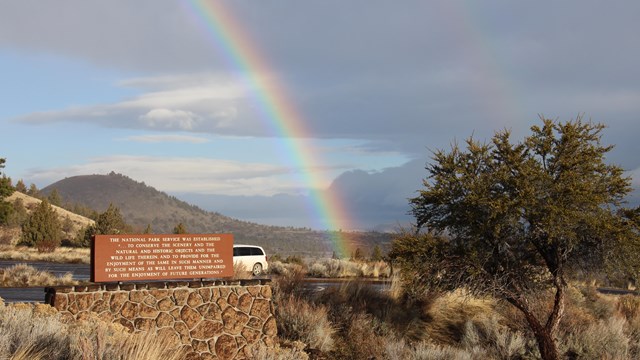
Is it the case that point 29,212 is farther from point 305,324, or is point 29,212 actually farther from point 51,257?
point 305,324

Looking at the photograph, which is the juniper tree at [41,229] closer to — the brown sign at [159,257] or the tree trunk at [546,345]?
the brown sign at [159,257]

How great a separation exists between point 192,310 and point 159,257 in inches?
67.5

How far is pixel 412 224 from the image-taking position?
24750 mm

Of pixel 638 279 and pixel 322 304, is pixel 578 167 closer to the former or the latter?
pixel 638 279

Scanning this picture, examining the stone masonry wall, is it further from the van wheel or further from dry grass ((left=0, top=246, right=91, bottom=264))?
dry grass ((left=0, top=246, right=91, bottom=264))

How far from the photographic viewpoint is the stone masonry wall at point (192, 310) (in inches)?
741

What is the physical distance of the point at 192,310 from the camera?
20266 mm

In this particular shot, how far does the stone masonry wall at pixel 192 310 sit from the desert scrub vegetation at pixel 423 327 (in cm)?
176

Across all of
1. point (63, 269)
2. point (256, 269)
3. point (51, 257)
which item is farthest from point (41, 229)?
point (256, 269)

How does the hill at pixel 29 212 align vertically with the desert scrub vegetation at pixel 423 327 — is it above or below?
above

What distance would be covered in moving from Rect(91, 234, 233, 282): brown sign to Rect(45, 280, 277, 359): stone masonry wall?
401 mm

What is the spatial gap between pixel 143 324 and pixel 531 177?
444 inches

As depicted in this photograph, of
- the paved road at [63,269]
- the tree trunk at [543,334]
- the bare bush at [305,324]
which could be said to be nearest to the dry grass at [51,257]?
the paved road at [63,269]

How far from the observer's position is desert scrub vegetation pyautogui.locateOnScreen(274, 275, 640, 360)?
872 inches
